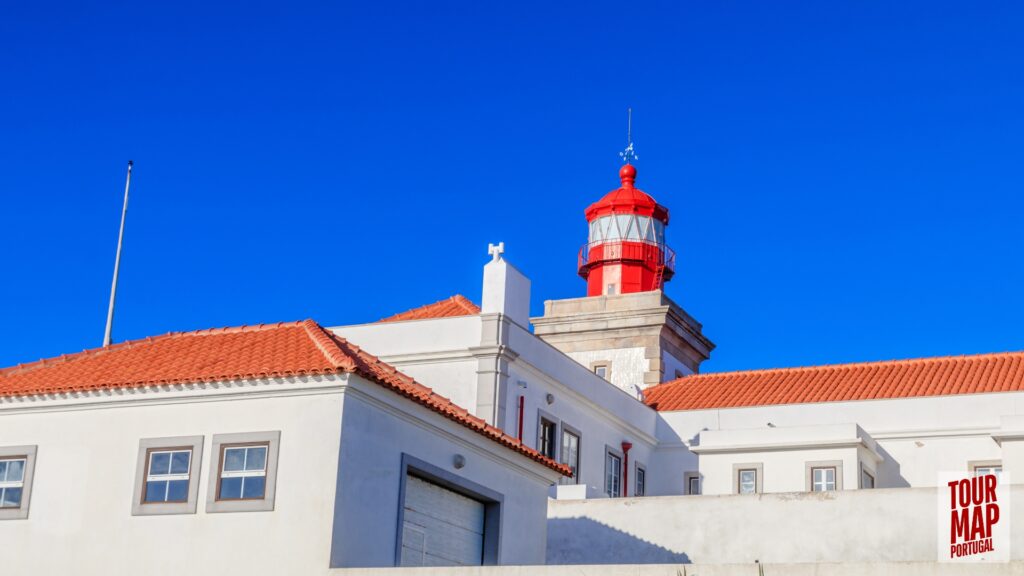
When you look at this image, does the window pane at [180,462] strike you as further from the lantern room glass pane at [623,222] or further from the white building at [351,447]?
the lantern room glass pane at [623,222]

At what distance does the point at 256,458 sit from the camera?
1636cm

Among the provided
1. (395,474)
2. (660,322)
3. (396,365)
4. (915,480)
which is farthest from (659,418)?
(395,474)

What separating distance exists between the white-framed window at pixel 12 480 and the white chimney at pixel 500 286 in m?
9.71

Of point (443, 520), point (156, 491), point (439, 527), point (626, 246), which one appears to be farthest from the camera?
point (626, 246)

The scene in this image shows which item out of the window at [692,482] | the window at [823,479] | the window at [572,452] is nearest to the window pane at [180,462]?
the window at [572,452]

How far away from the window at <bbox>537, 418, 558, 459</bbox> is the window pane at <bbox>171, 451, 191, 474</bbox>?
399 inches

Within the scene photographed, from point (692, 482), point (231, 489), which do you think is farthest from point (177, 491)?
point (692, 482)

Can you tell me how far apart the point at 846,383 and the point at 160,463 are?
18756 millimetres

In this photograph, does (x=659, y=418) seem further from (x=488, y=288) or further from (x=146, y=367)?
(x=146, y=367)

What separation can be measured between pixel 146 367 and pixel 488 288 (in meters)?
8.55

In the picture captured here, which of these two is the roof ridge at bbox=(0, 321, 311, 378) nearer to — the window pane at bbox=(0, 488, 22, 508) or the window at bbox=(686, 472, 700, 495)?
the window pane at bbox=(0, 488, 22, 508)

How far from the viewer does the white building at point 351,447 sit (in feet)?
52.7

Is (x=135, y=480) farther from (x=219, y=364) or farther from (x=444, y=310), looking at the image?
(x=444, y=310)

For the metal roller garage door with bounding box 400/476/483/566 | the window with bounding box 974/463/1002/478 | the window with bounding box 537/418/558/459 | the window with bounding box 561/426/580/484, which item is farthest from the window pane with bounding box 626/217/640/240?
the metal roller garage door with bounding box 400/476/483/566
